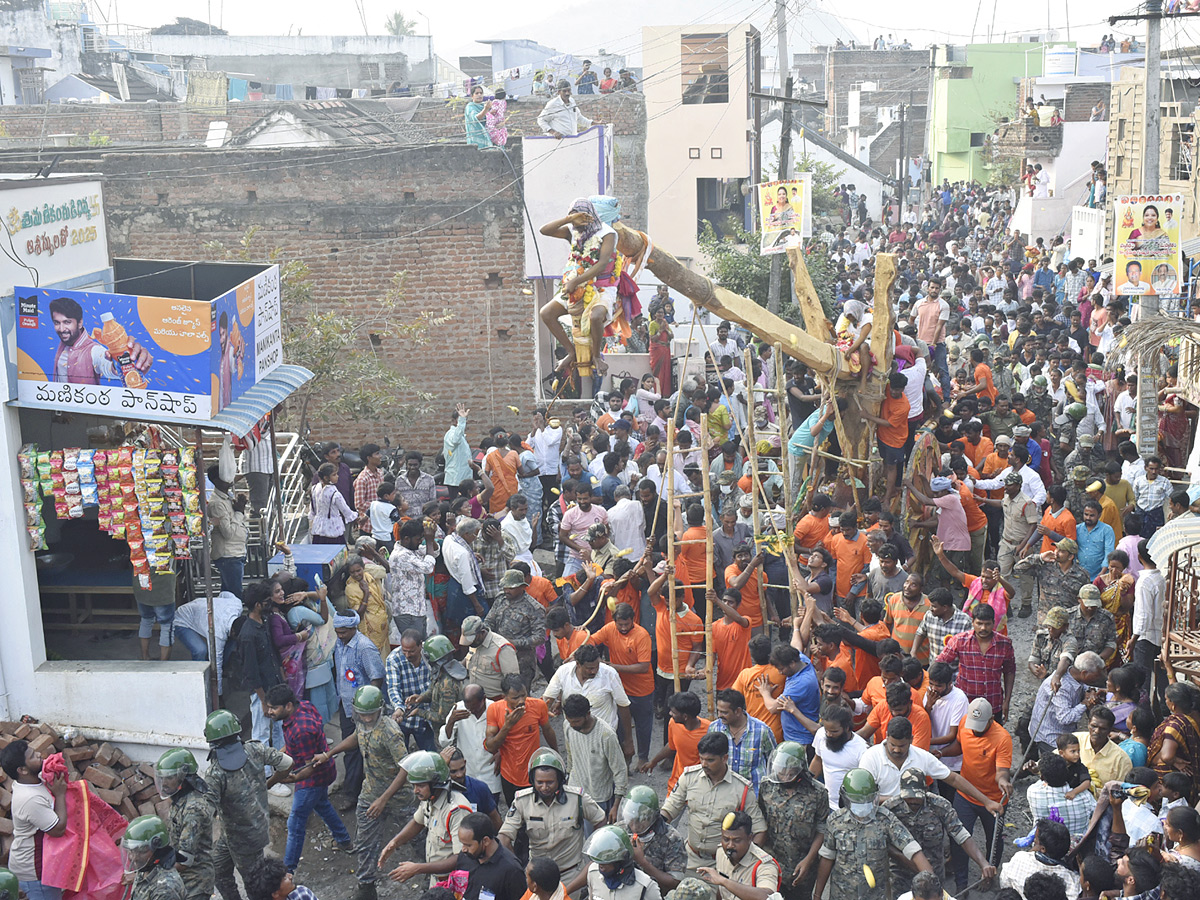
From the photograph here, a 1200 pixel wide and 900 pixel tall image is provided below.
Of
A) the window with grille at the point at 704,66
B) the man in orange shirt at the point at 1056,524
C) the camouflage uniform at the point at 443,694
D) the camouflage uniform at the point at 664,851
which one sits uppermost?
the window with grille at the point at 704,66

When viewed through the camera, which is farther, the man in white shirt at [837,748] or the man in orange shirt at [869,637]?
the man in orange shirt at [869,637]

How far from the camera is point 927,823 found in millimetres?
6449

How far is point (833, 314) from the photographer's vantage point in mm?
22266

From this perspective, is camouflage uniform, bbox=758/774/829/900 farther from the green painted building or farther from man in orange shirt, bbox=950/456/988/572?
the green painted building

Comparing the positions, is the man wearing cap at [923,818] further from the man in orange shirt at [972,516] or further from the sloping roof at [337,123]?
the sloping roof at [337,123]

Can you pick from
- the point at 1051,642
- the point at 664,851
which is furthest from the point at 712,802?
the point at 1051,642

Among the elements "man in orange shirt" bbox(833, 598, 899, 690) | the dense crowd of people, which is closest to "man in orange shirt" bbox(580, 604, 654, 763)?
the dense crowd of people

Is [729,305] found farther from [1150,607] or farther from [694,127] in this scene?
[694,127]

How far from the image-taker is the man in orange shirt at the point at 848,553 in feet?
32.4

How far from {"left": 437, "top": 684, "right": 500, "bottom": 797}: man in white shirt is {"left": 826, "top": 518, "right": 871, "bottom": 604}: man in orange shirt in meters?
3.49

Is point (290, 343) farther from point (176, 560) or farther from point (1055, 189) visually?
point (1055, 189)

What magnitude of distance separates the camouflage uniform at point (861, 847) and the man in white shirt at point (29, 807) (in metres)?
4.43

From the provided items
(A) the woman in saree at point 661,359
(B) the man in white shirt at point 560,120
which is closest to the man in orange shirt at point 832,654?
(A) the woman in saree at point 661,359

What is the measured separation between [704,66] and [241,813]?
96.8ft
